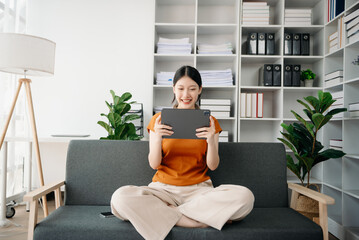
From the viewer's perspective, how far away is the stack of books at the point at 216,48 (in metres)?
3.06

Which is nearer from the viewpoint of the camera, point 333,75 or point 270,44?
point 333,75

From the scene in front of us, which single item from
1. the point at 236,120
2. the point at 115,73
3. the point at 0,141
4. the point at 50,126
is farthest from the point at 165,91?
the point at 0,141

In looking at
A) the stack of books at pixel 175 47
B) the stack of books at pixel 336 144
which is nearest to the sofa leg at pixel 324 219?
the stack of books at pixel 336 144

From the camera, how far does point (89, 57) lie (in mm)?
3359

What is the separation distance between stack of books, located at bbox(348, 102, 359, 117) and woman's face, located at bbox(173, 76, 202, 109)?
4.84ft

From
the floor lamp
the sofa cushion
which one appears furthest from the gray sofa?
the floor lamp

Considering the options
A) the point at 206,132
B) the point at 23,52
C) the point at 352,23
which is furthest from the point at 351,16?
the point at 23,52

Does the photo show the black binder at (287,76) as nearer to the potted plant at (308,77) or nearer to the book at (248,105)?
the potted plant at (308,77)

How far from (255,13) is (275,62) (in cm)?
60

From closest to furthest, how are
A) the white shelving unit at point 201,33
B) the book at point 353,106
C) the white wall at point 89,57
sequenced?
the book at point 353,106 < the white shelving unit at point 201,33 < the white wall at point 89,57

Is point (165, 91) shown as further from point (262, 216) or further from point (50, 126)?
point (262, 216)

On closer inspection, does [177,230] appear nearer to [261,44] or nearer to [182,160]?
[182,160]

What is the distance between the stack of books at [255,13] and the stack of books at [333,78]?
2.98ft

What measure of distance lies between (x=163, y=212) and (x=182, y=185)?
266mm
